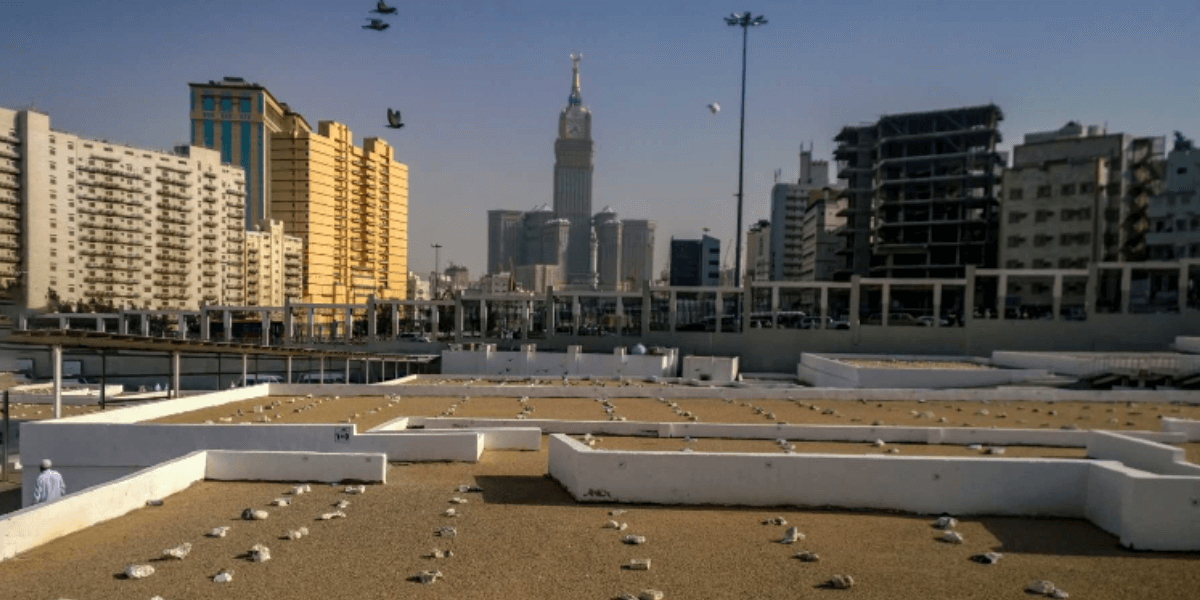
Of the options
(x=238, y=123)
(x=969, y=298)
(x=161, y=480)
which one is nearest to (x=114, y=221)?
(x=238, y=123)

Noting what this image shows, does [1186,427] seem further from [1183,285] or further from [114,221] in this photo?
[114,221]

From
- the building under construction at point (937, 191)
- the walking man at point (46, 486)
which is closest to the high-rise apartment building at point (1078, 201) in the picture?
the building under construction at point (937, 191)

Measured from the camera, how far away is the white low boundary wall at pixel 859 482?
10.0 m

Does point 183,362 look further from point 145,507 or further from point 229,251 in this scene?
point 145,507

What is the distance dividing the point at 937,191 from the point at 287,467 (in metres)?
77.4

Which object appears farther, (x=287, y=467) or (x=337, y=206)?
(x=337, y=206)

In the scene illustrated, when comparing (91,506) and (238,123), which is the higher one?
(238,123)

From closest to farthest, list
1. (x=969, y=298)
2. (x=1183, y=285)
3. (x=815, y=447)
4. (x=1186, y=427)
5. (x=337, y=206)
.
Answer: (x=815, y=447) → (x=1186, y=427) → (x=1183, y=285) → (x=969, y=298) → (x=337, y=206)

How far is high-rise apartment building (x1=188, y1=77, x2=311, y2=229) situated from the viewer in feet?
327

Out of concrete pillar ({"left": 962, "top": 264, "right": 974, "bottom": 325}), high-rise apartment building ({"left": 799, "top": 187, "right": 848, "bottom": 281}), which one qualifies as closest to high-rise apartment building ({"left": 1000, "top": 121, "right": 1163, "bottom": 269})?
concrete pillar ({"left": 962, "top": 264, "right": 974, "bottom": 325})

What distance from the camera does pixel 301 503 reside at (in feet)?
33.9

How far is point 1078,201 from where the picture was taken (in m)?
68.8

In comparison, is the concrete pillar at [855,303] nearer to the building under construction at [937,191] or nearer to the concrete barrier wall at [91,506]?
the building under construction at [937,191]

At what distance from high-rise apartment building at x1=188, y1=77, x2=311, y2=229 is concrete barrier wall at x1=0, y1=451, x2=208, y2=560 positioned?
320 feet
